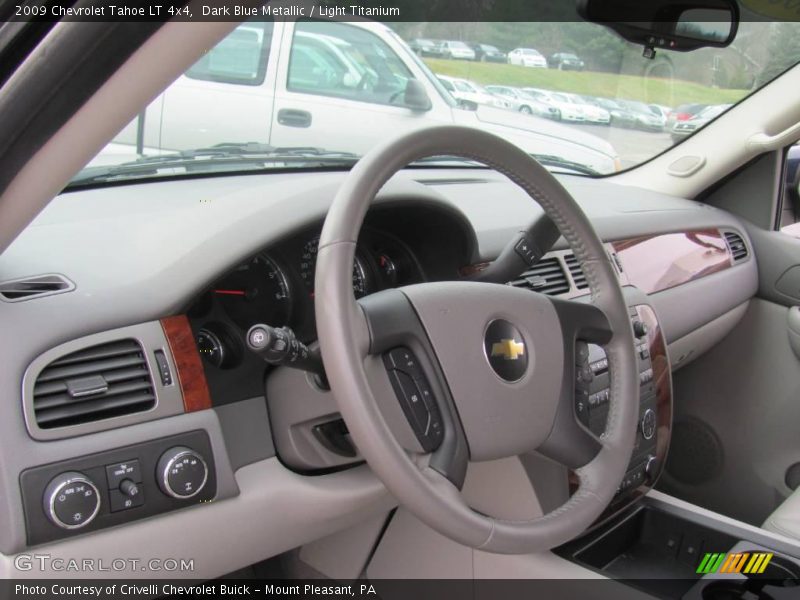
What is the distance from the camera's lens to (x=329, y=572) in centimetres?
221

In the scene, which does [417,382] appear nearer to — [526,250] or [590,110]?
[526,250]

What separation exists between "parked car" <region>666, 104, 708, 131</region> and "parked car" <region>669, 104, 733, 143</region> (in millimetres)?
11

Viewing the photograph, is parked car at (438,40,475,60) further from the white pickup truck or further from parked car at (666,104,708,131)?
parked car at (666,104,708,131)

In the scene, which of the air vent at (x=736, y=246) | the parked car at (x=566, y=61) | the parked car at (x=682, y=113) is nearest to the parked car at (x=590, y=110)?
the parked car at (x=566, y=61)

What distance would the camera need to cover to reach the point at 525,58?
312cm

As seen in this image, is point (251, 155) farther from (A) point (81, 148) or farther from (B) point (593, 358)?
(A) point (81, 148)

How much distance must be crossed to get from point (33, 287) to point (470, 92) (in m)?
2.03

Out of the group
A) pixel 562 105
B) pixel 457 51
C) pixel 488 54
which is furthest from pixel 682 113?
pixel 457 51

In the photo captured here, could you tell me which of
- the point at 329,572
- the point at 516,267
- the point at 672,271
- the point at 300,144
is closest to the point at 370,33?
the point at 300,144

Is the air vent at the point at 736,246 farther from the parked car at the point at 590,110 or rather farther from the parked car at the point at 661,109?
the parked car at the point at 590,110

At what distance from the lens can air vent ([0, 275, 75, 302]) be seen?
1300 millimetres

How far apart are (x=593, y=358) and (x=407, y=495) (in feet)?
2.66

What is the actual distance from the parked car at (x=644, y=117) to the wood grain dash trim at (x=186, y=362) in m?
2.31

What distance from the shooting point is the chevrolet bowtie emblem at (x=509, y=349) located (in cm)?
135
